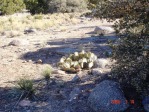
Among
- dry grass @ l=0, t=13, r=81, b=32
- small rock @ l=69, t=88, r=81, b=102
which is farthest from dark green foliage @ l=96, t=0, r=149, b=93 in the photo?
dry grass @ l=0, t=13, r=81, b=32

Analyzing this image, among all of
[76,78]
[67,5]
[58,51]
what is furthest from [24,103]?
[67,5]

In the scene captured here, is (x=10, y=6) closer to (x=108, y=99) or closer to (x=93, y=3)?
(x=93, y=3)

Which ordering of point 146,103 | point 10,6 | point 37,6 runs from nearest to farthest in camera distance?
→ point 146,103 → point 10,6 → point 37,6

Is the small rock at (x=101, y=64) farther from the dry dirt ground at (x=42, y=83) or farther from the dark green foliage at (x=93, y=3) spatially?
the dark green foliage at (x=93, y=3)

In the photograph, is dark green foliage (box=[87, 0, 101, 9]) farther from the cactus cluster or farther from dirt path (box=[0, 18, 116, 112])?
the cactus cluster

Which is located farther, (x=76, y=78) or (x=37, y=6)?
(x=37, y=6)

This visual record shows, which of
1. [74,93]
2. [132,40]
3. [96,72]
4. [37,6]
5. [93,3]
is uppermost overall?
[93,3]

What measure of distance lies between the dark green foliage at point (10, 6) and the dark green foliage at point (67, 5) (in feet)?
11.7

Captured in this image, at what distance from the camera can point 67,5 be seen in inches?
1388

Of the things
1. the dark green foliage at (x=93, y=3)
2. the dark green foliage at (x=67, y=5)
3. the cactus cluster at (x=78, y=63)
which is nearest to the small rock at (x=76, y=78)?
the cactus cluster at (x=78, y=63)

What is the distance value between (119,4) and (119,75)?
1.29 m

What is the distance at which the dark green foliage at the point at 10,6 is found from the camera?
115 ft

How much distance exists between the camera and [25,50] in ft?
36.3

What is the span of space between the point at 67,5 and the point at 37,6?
340cm
